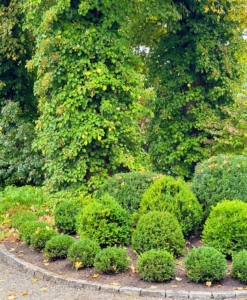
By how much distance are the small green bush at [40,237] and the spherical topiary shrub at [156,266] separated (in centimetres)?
151

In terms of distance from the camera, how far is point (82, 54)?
A: 6.73 metres

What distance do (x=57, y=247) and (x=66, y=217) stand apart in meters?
0.92

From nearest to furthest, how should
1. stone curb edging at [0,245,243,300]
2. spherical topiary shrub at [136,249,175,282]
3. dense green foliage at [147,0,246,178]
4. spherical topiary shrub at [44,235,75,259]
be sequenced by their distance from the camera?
stone curb edging at [0,245,243,300] < spherical topiary shrub at [136,249,175,282] < spherical topiary shrub at [44,235,75,259] < dense green foliage at [147,0,246,178]

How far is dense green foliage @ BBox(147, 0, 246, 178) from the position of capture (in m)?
9.14

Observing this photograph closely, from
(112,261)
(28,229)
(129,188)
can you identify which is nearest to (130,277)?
(112,261)

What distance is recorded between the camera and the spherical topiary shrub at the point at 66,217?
5.62 meters

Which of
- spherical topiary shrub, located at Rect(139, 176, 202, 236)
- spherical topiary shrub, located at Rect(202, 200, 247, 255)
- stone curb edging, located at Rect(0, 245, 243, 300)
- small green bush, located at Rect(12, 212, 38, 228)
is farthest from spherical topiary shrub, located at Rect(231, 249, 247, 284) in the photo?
small green bush, located at Rect(12, 212, 38, 228)

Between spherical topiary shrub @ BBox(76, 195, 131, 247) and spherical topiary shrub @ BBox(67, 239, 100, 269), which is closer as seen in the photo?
spherical topiary shrub @ BBox(67, 239, 100, 269)

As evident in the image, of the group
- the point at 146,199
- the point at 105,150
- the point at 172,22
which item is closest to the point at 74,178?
the point at 105,150

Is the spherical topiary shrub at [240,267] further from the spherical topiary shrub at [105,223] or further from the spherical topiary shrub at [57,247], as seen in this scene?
the spherical topiary shrub at [57,247]

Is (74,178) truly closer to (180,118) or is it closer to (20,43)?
(180,118)

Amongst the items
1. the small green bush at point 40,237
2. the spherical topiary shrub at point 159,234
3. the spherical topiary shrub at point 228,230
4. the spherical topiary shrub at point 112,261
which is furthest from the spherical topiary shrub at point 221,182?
the small green bush at point 40,237

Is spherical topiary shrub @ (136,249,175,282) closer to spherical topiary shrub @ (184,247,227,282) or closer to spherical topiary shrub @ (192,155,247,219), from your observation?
spherical topiary shrub @ (184,247,227,282)

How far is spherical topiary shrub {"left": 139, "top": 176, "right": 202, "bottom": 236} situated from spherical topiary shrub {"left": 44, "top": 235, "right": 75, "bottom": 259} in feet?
3.59
